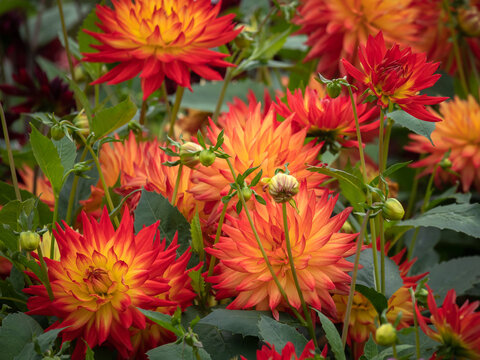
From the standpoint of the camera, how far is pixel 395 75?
440mm

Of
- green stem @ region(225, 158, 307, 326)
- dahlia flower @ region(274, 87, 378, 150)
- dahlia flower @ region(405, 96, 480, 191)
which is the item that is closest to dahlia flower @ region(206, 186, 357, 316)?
green stem @ region(225, 158, 307, 326)

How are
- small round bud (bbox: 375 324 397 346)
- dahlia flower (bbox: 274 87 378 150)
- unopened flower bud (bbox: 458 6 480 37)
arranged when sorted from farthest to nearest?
unopened flower bud (bbox: 458 6 480 37) → dahlia flower (bbox: 274 87 378 150) → small round bud (bbox: 375 324 397 346)

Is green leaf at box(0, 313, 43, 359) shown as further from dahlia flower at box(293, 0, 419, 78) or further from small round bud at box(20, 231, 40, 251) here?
dahlia flower at box(293, 0, 419, 78)

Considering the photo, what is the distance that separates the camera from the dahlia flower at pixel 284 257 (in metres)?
0.45

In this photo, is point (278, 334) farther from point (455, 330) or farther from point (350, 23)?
point (350, 23)

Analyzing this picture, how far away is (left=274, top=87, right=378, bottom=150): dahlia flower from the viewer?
1.81 ft

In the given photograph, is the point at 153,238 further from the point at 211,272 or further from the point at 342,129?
the point at 342,129

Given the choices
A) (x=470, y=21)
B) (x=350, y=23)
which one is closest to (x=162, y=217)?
(x=350, y=23)

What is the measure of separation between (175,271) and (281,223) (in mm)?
92

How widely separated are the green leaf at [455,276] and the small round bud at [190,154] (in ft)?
0.94

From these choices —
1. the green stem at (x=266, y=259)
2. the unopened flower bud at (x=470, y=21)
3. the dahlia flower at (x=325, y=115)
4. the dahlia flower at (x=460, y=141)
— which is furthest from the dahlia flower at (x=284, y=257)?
the unopened flower bud at (x=470, y=21)

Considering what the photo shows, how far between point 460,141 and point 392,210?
1.32ft

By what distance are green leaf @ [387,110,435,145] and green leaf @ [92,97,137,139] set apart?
225 mm

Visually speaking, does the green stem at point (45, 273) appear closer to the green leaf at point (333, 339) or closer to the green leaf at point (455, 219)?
the green leaf at point (333, 339)
